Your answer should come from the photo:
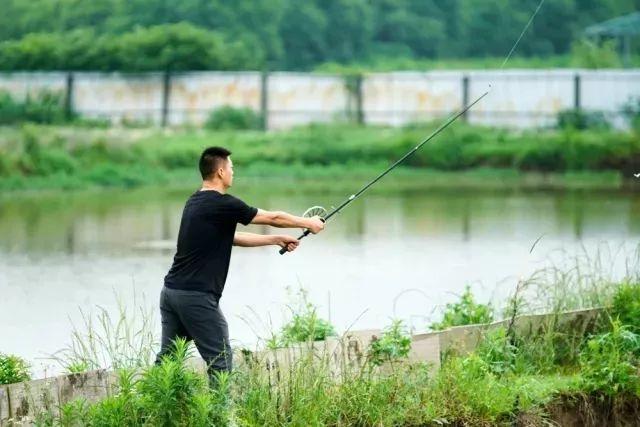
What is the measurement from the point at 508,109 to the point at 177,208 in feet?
45.1

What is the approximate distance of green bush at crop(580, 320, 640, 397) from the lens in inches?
369

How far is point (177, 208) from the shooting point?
2425cm

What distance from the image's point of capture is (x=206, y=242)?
8500 millimetres

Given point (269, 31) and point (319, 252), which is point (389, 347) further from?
point (269, 31)

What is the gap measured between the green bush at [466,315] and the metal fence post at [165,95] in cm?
2672

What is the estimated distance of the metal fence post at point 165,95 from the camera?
3684 centimetres

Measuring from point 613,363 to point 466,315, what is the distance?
1178mm

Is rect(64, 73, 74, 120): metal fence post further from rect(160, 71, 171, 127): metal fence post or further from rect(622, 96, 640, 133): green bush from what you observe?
rect(622, 96, 640, 133): green bush

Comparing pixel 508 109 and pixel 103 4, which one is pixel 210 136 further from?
pixel 103 4

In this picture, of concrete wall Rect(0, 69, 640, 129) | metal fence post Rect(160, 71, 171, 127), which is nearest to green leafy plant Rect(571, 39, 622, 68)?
concrete wall Rect(0, 69, 640, 129)

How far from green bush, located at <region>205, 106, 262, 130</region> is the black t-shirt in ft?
88.7

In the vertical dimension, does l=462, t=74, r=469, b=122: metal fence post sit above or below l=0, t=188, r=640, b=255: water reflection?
above

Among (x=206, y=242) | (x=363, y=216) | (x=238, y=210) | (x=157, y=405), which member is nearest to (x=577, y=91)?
(x=363, y=216)

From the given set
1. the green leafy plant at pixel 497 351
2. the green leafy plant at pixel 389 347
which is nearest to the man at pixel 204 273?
the green leafy plant at pixel 389 347
